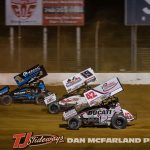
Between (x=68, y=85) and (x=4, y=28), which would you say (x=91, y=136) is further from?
(x=4, y=28)

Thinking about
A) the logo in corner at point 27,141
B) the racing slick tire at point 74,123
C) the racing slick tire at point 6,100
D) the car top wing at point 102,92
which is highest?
the car top wing at point 102,92

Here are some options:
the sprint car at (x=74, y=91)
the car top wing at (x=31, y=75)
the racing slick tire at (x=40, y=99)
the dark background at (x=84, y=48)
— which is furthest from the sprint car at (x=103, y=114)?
the dark background at (x=84, y=48)

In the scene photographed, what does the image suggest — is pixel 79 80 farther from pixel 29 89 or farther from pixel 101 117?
pixel 101 117

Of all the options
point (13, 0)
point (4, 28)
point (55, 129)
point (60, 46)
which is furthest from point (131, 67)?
point (55, 129)

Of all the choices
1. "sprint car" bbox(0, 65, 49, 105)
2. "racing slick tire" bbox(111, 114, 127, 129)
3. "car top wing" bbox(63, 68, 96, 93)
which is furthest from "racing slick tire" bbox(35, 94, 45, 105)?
"racing slick tire" bbox(111, 114, 127, 129)

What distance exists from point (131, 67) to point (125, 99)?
4.69 metres

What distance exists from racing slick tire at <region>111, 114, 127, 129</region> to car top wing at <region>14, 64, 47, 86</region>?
5.98 metres

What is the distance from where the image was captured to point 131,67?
94.3 feet

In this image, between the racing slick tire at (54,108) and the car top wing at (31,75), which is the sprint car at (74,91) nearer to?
the racing slick tire at (54,108)

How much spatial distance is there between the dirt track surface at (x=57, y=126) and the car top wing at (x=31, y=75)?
35.6 inches

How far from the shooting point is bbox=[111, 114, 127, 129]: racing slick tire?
16547 mm

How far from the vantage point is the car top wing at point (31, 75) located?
2208 cm

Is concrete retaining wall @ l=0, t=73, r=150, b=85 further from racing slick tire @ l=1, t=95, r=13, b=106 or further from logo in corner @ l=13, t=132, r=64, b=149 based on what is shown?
logo in corner @ l=13, t=132, r=64, b=149

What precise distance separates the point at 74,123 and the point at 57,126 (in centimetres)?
117
